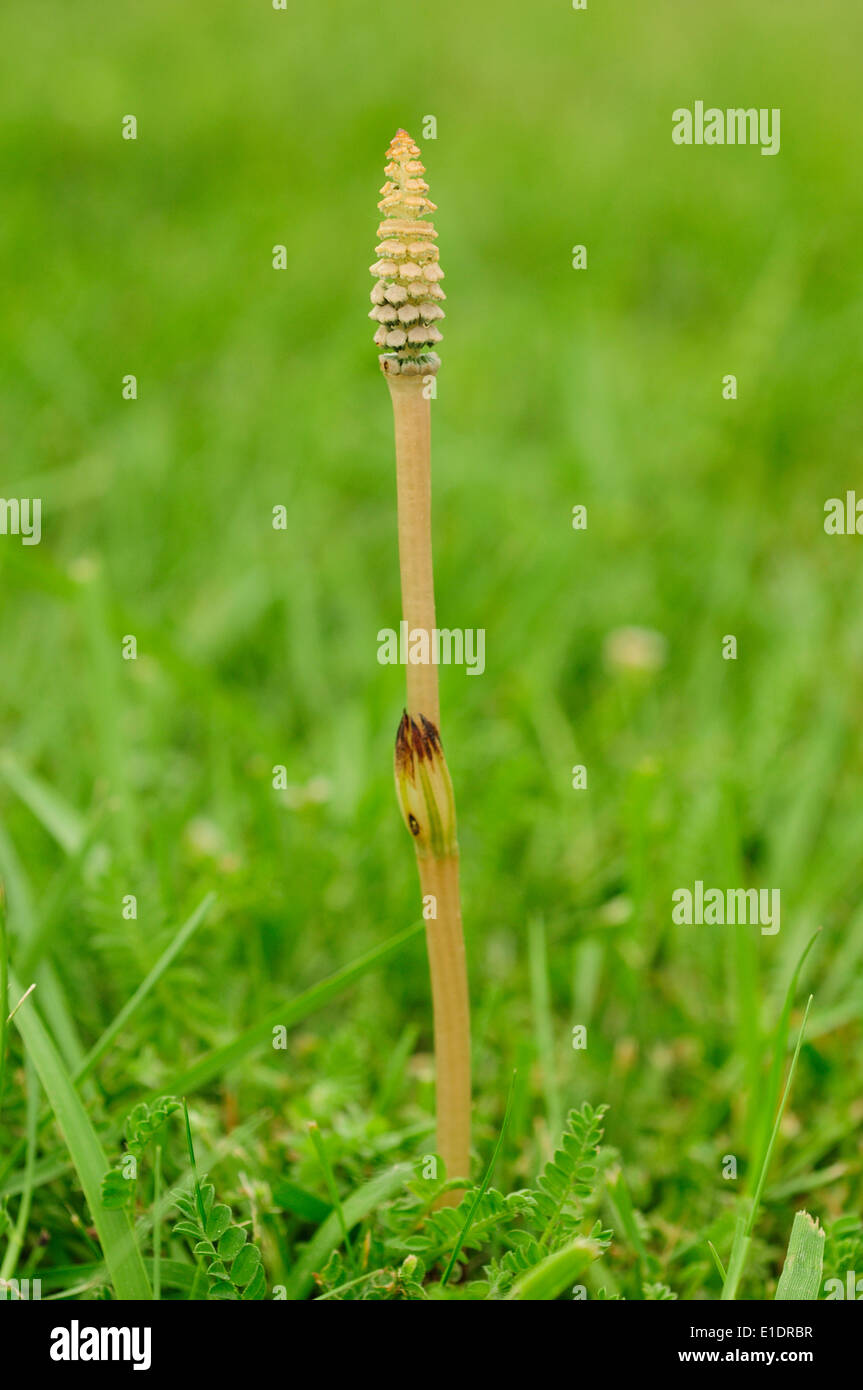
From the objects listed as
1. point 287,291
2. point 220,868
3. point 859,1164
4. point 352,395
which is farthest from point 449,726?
point 287,291

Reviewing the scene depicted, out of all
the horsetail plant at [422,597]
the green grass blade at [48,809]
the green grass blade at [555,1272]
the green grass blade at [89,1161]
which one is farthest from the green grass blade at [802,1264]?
the green grass blade at [48,809]

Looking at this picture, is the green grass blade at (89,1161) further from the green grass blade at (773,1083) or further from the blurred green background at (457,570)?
the green grass blade at (773,1083)

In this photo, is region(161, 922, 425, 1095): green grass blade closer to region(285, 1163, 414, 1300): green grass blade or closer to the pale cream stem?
region(285, 1163, 414, 1300): green grass blade

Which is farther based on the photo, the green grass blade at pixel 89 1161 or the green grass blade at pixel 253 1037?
the green grass blade at pixel 253 1037

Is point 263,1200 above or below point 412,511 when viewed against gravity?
below

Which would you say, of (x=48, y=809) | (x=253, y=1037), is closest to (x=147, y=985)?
(x=253, y=1037)
